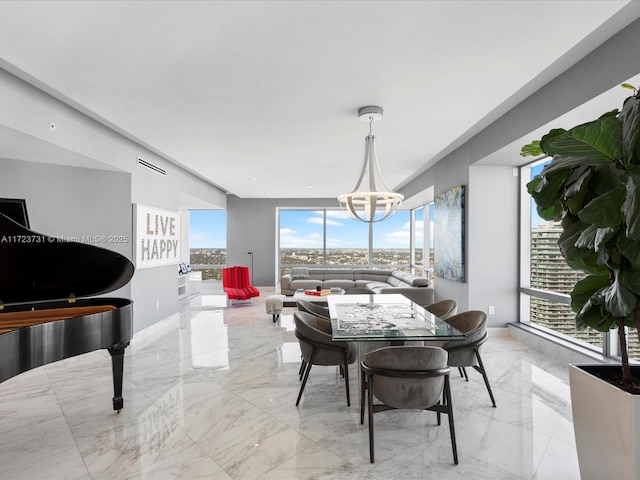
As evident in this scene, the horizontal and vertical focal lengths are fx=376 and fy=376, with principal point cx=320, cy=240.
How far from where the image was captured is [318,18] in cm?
232

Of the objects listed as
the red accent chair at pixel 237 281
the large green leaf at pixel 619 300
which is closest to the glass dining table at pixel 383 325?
the large green leaf at pixel 619 300

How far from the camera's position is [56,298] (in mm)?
3404

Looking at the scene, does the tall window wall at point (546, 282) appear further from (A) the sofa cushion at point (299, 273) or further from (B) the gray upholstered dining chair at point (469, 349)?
(A) the sofa cushion at point (299, 273)

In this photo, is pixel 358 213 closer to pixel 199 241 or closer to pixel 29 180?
pixel 29 180

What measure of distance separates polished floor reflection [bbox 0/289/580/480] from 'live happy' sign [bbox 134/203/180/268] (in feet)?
5.80

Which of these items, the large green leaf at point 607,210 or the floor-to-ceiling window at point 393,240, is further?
the floor-to-ceiling window at point 393,240

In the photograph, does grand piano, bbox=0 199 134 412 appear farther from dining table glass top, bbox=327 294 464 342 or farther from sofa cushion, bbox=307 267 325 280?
sofa cushion, bbox=307 267 325 280

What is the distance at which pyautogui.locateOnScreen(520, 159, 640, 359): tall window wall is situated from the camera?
4212 mm

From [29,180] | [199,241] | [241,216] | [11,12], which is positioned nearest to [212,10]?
[11,12]

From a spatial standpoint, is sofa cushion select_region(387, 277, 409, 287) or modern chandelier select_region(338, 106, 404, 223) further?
sofa cushion select_region(387, 277, 409, 287)

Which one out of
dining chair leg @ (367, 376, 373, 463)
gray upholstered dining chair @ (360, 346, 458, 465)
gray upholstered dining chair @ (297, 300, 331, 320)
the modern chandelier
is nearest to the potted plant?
gray upholstered dining chair @ (360, 346, 458, 465)

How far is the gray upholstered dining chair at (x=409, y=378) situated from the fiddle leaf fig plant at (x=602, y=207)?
84 cm

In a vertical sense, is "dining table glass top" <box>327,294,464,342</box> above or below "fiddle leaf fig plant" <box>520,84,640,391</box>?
below

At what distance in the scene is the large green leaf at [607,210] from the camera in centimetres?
148
